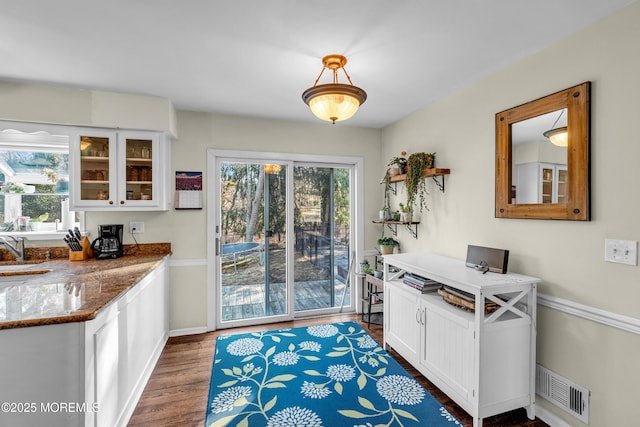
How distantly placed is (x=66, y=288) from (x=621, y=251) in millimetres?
3184

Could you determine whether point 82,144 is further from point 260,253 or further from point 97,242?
point 260,253

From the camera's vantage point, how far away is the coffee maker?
2836 millimetres

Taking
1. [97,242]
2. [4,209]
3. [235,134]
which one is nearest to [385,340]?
[235,134]

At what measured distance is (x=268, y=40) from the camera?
190 cm

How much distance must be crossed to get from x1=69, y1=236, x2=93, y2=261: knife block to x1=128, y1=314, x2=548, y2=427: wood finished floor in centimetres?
117

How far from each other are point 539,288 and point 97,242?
3808mm

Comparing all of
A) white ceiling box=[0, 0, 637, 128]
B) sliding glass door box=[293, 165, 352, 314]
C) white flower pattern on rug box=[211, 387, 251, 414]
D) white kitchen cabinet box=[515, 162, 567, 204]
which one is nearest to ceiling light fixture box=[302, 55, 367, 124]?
white ceiling box=[0, 0, 637, 128]

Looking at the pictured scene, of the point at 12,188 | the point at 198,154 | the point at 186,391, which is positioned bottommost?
the point at 186,391

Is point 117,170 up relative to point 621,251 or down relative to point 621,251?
up

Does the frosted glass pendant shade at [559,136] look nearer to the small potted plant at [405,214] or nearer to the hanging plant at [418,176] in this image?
the hanging plant at [418,176]

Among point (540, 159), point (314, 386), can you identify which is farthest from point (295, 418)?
point (540, 159)

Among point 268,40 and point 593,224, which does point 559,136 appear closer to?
point 593,224

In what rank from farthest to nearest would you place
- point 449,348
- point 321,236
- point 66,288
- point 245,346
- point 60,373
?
point 321,236
point 245,346
point 449,348
point 66,288
point 60,373

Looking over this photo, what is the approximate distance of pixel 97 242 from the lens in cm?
292
